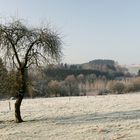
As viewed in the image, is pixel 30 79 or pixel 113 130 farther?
pixel 30 79

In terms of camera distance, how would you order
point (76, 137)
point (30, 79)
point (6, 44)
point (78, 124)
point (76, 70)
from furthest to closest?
point (76, 70) < point (30, 79) < point (6, 44) < point (78, 124) < point (76, 137)

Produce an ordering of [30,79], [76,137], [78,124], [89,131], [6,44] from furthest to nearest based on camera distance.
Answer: [30,79]
[6,44]
[78,124]
[89,131]
[76,137]

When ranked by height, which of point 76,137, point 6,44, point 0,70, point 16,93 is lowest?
point 76,137

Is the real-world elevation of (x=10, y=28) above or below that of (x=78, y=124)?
above

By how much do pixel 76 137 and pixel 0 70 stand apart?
10.4 metres

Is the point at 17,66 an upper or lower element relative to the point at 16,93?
upper

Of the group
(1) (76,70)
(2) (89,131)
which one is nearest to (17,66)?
(2) (89,131)

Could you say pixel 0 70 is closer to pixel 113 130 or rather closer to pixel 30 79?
pixel 30 79

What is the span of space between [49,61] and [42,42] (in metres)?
1.61

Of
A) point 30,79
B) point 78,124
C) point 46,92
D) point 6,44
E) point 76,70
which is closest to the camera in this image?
point 78,124

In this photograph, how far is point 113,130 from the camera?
58.9 feet

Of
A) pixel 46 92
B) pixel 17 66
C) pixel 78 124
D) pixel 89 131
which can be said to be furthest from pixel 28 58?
pixel 46 92

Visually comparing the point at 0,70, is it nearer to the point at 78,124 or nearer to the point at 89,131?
the point at 78,124

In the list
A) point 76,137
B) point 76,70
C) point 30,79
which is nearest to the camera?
point 76,137
